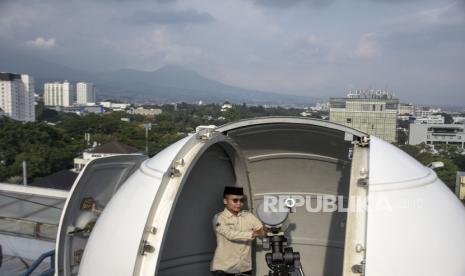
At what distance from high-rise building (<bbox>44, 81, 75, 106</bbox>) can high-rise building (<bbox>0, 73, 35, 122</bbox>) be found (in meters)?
61.7

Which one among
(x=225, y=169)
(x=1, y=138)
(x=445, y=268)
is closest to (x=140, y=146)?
(x=1, y=138)

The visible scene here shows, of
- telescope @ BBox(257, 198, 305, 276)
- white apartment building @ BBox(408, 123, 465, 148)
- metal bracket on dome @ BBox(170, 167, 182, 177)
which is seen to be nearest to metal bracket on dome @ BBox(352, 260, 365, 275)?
telescope @ BBox(257, 198, 305, 276)

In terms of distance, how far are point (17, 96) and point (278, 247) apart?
113m

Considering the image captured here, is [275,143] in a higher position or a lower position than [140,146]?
higher

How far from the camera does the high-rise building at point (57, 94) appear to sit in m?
171

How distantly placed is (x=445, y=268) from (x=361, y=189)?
0.68 meters

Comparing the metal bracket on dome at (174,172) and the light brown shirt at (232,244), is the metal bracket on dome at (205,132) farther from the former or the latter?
the light brown shirt at (232,244)

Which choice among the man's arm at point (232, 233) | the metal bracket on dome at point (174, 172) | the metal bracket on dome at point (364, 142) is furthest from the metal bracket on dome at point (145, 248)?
the metal bracket on dome at point (364, 142)

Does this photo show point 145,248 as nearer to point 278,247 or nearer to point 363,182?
point 278,247

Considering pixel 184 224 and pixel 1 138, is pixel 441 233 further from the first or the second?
pixel 1 138

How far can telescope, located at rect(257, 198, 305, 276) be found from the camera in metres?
3.31

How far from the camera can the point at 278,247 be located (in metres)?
3.38

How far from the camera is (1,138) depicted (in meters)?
42.1

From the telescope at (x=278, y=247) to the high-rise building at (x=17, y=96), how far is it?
339 feet
